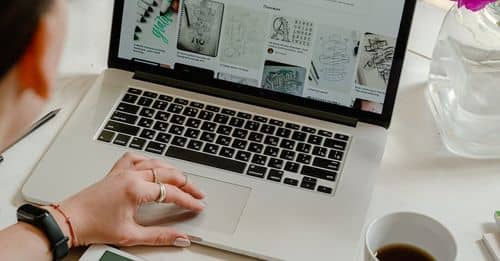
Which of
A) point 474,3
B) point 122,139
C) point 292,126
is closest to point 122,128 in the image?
point 122,139

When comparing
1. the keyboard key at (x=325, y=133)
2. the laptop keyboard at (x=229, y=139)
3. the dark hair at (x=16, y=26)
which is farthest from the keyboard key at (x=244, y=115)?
the dark hair at (x=16, y=26)

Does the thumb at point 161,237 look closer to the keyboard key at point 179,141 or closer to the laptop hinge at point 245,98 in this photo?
the keyboard key at point 179,141

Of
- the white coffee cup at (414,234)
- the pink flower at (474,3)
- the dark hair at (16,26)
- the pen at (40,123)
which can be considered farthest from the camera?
the pen at (40,123)

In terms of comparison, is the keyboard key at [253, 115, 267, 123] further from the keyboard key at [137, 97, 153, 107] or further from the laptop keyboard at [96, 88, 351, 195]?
the keyboard key at [137, 97, 153, 107]

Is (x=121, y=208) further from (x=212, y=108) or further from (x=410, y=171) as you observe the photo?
(x=410, y=171)

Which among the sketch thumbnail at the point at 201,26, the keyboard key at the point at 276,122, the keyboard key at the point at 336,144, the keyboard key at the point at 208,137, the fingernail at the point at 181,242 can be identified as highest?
the sketch thumbnail at the point at 201,26

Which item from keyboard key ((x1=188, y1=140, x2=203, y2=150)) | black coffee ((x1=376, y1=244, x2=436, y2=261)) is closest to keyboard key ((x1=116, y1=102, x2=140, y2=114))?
keyboard key ((x1=188, y1=140, x2=203, y2=150))

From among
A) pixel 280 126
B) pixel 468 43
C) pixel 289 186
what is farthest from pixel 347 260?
pixel 468 43

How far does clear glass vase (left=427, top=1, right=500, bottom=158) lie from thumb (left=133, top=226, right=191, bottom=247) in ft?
1.37

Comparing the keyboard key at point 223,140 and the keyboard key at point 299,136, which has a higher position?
the keyboard key at point 299,136

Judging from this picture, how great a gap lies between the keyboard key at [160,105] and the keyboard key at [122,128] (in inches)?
2.0

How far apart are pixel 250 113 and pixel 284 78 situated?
7 centimetres

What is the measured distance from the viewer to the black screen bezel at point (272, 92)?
3.36 ft

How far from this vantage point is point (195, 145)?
3.39 feet
